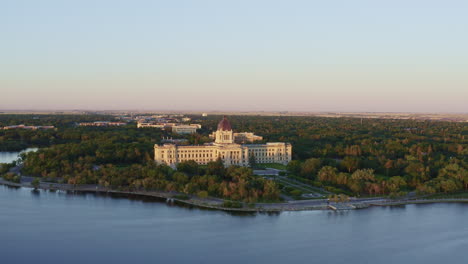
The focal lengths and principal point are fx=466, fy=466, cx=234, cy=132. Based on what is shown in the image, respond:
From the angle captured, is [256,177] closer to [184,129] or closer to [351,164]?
[351,164]

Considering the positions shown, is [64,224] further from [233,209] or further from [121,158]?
[121,158]

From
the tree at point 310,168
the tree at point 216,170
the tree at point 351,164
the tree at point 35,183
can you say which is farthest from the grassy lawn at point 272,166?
the tree at point 35,183

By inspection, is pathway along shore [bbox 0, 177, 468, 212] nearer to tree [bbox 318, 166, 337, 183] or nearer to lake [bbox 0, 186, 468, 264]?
lake [bbox 0, 186, 468, 264]

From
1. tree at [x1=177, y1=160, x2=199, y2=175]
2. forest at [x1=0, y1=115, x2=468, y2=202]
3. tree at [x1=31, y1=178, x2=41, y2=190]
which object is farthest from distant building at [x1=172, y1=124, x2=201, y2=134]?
tree at [x1=31, y1=178, x2=41, y2=190]

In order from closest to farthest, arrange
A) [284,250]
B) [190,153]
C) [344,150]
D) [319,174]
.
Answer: [284,250]
[319,174]
[190,153]
[344,150]

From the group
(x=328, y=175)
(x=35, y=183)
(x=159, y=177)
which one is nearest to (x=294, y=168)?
(x=328, y=175)

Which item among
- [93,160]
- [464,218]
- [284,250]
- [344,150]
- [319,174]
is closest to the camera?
[284,250]

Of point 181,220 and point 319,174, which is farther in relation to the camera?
point 319,174

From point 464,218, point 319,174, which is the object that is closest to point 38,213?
point 319,174
